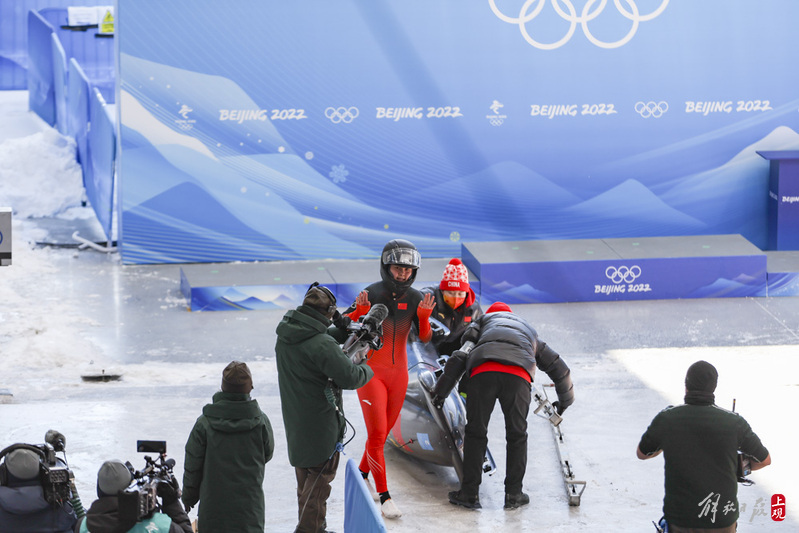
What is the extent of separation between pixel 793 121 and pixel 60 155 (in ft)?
34.3

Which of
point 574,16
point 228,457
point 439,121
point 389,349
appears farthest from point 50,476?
point 574,16

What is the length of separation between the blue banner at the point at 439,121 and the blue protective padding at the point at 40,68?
298 inches

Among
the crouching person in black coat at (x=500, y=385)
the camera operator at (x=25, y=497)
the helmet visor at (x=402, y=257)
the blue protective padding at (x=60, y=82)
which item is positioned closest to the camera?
the camera operator at (x=25, y=497)

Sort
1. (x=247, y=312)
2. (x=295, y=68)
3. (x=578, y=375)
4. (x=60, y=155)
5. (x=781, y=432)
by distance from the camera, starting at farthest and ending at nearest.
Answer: (x=60, y=155), (x=295, y=68), (x=247, y=312), (x=578, y=375), (x=781, y=432)

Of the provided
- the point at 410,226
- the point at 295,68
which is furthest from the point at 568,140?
the point at 295,68

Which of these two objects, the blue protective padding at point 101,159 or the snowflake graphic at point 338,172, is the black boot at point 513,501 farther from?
the blue protective padding at point 101,159

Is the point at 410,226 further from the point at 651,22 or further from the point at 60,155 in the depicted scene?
the point at 60,155

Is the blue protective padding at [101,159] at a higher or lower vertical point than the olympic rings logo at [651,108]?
lower

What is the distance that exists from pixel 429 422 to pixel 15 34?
18.3 metres

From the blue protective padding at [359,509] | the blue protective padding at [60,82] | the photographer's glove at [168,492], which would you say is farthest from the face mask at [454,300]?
the blue protective padding at [60,82]

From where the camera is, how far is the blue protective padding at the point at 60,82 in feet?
59.4

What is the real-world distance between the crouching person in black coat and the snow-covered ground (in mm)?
195

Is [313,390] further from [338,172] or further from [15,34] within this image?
[15,34]

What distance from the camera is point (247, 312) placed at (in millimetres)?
12383
